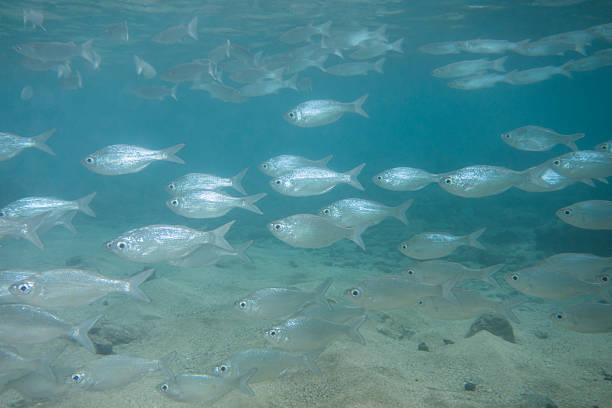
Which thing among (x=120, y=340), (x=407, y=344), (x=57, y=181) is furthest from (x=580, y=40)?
(x=57, y=181)

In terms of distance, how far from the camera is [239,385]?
3006mm

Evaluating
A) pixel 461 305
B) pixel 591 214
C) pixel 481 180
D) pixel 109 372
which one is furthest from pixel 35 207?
pixel 591 214

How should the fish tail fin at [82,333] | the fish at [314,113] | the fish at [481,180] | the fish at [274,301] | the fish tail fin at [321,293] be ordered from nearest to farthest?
the fish tail fin at [82,333], the fish at [274,301], the fish tail fin at [321,293], the fish at [481,180], the fish at [314,113]

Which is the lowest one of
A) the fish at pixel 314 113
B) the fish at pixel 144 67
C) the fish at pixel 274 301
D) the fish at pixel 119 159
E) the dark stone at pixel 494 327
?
the dark stone at pixel 494 327

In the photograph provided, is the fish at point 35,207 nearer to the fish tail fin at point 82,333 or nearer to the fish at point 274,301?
the fish tail fin at point 82,333

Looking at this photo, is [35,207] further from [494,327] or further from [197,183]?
[494,327]

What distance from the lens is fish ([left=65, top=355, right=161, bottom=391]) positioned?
308 cm

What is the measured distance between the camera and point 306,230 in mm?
4117

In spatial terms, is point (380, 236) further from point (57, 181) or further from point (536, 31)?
point (57, 181)

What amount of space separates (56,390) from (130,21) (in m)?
25.1

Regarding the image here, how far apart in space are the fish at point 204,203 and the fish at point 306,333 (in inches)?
68.0

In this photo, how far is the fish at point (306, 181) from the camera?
477 centimetres

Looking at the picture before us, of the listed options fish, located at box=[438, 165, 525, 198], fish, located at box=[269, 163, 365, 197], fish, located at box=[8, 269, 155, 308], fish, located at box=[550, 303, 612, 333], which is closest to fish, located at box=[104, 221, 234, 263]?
fish, located at box=[8, 269, 155, 308]

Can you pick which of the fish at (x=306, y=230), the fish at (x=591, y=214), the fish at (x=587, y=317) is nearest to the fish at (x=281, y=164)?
the fish at (x=306, y=230)
